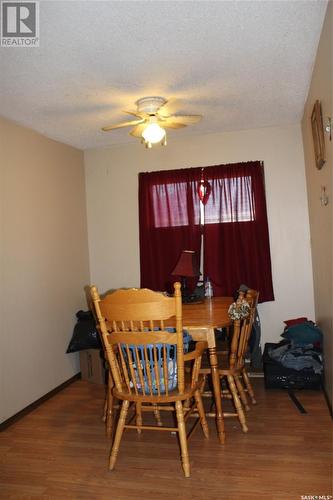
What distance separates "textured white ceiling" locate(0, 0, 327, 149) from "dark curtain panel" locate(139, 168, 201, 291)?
0.83 m

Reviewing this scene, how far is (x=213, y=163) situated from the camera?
4.43 m

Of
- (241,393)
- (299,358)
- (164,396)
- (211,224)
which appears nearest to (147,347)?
(164,396)

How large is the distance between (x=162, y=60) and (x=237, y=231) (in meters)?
2.10

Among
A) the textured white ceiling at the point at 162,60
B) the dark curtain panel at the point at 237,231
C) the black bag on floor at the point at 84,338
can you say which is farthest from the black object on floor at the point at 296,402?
the textured white ceiling at the point at 162,60

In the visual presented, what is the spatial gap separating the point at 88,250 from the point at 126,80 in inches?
91.3

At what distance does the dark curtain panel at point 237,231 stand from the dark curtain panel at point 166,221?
166 millimetres

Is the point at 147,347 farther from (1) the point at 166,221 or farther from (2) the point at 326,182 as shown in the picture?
(1) the point at 166,221

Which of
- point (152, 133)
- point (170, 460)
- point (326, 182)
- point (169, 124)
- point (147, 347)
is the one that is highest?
point (169, 124)

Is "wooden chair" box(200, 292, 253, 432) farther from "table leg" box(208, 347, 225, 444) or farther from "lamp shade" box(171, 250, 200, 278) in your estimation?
"lamp shade" box(171, 250, 200, 278)

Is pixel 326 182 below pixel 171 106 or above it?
below

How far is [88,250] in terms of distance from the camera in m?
4.80

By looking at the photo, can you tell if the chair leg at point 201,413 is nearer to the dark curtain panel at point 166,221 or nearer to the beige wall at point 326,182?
the beige wall at point 326,182

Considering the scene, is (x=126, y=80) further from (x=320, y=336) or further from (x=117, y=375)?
(x=320, y=336)

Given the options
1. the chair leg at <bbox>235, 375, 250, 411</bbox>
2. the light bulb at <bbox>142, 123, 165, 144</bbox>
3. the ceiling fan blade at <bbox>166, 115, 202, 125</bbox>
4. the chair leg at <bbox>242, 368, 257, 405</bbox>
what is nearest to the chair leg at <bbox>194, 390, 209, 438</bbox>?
the chair leg at <bbox>235, 375, 250, 411</bbox>
